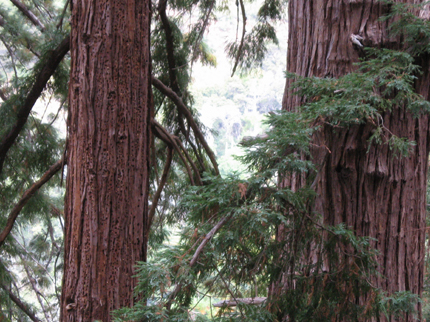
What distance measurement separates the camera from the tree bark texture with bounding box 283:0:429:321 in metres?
1.57

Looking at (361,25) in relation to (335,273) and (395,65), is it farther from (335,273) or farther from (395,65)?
(335,273)

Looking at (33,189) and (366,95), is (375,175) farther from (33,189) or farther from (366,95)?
(33,189)

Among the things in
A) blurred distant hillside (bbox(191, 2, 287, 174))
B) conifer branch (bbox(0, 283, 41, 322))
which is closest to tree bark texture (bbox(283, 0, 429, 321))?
conifer branch (bbox(0, 283, 41, 322))

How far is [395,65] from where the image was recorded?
4.54 feet

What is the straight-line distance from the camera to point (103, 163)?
5.51ft

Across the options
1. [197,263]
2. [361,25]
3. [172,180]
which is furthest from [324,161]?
[172,180]

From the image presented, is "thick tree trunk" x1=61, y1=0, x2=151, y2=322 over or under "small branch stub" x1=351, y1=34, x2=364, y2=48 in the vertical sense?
under

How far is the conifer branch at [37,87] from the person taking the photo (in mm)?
2047

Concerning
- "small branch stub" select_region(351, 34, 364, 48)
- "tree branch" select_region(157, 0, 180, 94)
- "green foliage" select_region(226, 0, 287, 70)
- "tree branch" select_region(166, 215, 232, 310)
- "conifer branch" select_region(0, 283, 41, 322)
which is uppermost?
"green foliage" select_region(226, 0, 287, 70)

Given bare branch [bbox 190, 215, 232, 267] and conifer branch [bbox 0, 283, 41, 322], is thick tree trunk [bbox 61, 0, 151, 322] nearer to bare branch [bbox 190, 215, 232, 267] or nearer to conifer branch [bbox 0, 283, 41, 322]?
bare branch [bbox 190, 215, 232, 267]

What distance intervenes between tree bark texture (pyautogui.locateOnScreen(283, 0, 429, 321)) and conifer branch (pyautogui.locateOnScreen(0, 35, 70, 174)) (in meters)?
1.25

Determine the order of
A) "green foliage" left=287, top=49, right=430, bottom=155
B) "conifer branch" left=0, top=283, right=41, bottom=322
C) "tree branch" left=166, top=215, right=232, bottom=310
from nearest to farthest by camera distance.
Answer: "tree branch" left=166, top=215, right=232, bottom=310, "green foliage" left=287, top=49, right=430, bottom=155, "conifer branch" left=0, top=283, right=41, bottom=322

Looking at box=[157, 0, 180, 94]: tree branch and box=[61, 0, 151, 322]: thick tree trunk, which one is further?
box=[157, 0, 180, 94]: tree branch

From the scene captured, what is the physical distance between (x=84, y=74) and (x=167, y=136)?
66cm
